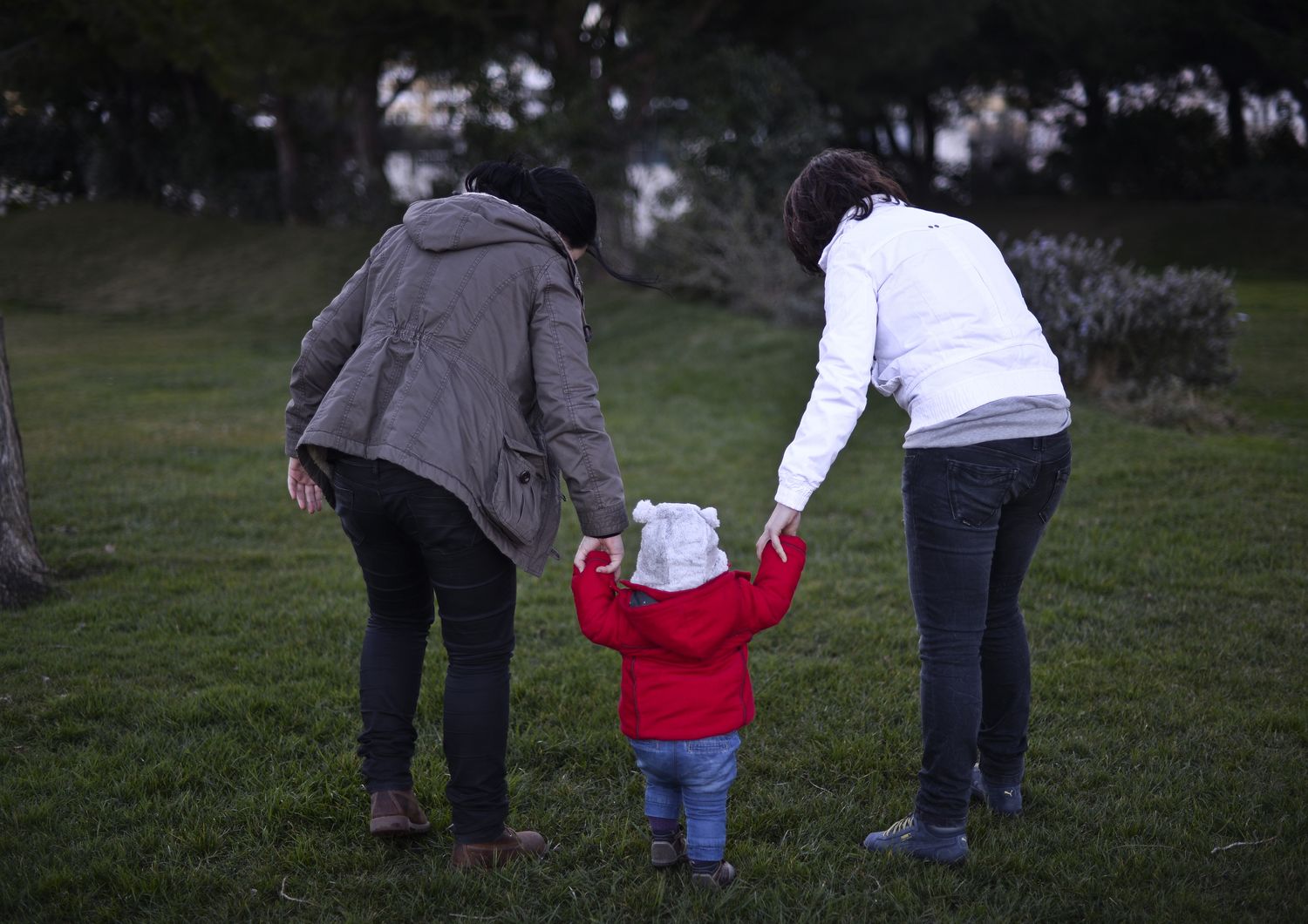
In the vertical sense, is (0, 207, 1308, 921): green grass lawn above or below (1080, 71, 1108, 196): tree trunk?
below

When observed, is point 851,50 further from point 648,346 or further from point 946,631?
point 946,631

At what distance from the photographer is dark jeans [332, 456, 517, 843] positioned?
2523mm

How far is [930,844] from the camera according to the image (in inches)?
113

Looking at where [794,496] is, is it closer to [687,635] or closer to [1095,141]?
[687,635]

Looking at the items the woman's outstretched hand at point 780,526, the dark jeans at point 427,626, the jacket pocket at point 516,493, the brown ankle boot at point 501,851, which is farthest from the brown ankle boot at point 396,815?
the woman's outstretched hand at point 780,526

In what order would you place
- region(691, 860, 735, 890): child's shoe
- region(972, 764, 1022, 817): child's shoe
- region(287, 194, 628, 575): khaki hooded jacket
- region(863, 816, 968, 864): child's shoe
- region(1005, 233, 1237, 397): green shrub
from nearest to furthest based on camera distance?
1. region(287, 194, 628, 575): khaki hooded jacket
2. region(691, 860, 735, 890): child's shoe
3. region(863, 816, 968, 864): child's shoe
4. region(972, 764, 1022, 817): child's shoe
5. region(1005, 233, 1237, 397): green shrub

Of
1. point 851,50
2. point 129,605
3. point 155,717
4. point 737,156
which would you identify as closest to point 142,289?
point 737,156

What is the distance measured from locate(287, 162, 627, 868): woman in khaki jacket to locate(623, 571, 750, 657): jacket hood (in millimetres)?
209

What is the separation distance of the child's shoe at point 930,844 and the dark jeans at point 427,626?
1054 mm

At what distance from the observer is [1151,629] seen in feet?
15.2

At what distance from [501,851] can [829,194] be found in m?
1.91

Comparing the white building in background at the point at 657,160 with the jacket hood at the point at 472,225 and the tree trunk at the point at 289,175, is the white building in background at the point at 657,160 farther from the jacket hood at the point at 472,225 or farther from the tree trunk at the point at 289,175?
the jacket hood at the point at 472,225

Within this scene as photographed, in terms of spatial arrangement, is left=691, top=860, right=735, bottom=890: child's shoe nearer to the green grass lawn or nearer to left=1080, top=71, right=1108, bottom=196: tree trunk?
the green grass lawn

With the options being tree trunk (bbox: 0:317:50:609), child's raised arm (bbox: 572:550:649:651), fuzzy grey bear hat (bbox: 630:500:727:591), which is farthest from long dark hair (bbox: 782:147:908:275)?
tree trunk (bbox: 0:317:50:609)
